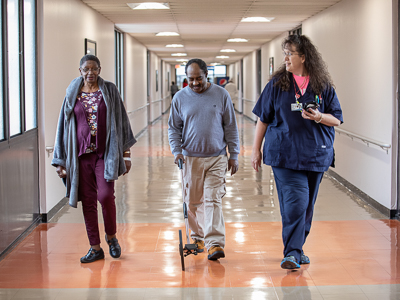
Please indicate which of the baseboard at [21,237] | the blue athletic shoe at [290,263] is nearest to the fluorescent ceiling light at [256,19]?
the baseboard at [21,237]

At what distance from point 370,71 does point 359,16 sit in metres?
0.90

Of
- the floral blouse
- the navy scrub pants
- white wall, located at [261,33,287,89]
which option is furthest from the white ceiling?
the navy scrub pants

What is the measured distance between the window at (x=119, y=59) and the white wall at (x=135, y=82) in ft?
0.49

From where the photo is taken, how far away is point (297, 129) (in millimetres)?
3490

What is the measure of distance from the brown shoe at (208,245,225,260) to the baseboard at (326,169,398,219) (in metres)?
2.32

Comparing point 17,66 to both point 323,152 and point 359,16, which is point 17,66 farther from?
point 359,16

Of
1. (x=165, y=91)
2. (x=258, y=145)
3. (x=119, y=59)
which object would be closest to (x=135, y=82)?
(x=119, y=59)

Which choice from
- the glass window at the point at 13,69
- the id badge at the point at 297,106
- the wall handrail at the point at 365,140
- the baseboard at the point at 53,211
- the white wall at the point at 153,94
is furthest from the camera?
the white wall at the point at 153,94

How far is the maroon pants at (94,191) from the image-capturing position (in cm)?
386

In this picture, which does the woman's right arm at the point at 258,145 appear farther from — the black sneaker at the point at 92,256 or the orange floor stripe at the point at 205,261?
the black sneaker at the point at 92,256

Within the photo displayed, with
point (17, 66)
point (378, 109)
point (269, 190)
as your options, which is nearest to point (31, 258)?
point (17, 66)

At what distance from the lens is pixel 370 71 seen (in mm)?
6141

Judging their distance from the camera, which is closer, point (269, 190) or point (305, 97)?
point (305, 97)

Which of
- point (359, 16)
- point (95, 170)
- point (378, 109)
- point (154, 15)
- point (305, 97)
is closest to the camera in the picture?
point (305, 97)
